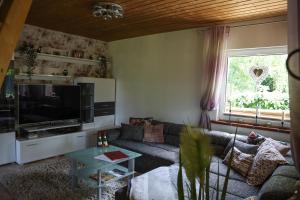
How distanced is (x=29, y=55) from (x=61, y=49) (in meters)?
0.74

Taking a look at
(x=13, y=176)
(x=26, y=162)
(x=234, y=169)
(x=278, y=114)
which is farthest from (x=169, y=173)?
(x=26, y=162)

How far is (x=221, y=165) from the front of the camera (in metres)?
2.88

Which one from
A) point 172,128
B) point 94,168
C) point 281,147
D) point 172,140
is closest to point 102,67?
point 172,128

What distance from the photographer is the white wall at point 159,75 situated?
13.4ft

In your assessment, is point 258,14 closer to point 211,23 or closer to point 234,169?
Result: point 211,23

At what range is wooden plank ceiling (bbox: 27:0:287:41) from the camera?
9.48 ft

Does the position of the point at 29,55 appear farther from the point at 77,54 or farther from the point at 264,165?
the point at 264,165

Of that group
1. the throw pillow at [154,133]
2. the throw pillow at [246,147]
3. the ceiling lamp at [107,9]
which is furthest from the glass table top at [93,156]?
the ceiling lamp at [107,9]

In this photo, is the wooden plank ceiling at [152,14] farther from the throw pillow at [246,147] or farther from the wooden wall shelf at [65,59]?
the throw pillow at [246,147]

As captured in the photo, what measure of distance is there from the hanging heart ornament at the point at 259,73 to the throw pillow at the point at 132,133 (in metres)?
2.09

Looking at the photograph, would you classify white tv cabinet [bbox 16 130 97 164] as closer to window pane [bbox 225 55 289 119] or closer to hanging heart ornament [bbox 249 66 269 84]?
window pane [bbox 225 55 289 119]

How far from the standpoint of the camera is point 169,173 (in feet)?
8.45

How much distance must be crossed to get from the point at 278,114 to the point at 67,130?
3817mm

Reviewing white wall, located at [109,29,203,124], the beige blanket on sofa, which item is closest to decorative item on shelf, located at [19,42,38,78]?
white wall, located at [109,29,203,124]
